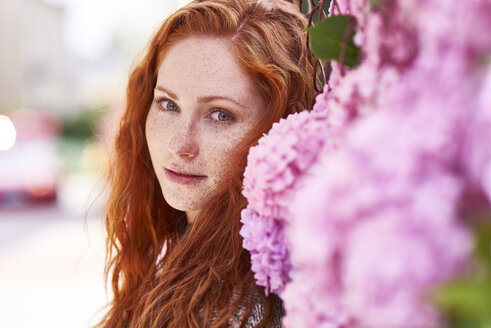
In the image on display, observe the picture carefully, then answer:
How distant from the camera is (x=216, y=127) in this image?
4.17 feet

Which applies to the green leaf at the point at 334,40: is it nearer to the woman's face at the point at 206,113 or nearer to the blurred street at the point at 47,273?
the woman's face at the point at 206,113

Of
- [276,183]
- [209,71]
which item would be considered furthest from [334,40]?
[209,71]

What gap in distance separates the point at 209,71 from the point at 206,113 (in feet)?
0.31

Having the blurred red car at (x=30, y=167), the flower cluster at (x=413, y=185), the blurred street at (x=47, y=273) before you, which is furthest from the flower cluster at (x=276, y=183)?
the blurred red car at (x=30, y=167)

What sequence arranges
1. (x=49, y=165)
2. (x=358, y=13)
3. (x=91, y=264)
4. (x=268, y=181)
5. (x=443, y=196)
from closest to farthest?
(x=443, y=196)
(x=358, y=13)
(x=268, y=181)
(x=91, y=264)
(x=49, y=165)

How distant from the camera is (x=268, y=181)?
77 centimetres

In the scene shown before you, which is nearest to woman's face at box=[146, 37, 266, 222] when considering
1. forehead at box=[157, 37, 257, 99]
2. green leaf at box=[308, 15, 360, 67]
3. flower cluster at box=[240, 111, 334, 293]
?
forehead at box=[157, 37, 257, 99]

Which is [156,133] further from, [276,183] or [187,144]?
[276,183]

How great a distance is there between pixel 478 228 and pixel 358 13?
29 cm

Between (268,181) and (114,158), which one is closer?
(268,181)

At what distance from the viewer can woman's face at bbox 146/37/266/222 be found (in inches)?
49.7

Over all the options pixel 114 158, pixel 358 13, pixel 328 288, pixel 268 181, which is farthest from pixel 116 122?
pixel 328 288

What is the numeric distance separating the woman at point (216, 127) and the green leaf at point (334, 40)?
0.51 meters

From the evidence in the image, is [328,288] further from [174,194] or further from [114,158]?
[114,158]
